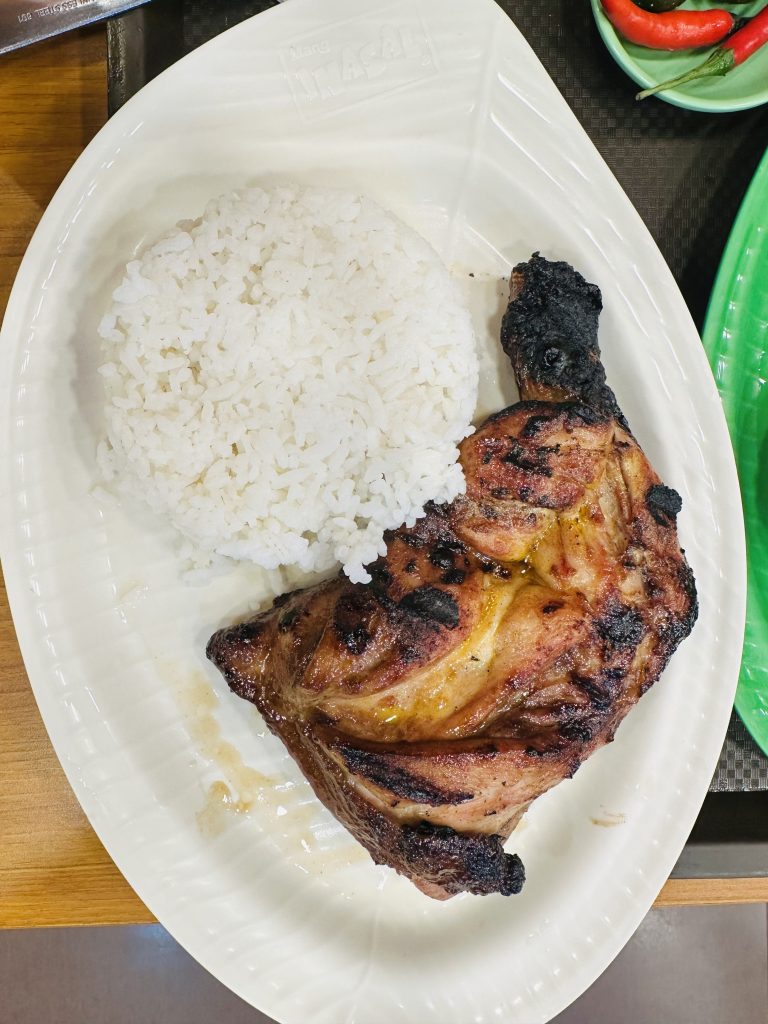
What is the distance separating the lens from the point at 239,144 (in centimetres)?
231

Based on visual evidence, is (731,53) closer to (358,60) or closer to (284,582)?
Result: (358,60)

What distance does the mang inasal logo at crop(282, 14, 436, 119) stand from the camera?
2.27 m

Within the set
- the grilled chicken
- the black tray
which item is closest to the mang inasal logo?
the black tray

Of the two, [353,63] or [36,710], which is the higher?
[353,63]

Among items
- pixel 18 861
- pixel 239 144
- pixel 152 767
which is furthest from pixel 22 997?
pixel 239 144

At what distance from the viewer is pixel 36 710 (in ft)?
8.22

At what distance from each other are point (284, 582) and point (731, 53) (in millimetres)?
2207

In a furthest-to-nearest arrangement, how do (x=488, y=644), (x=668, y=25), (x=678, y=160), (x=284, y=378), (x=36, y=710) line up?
(x=678, y=160) < (x=36, y=710) < (x=668, y=25) < (x=284, y=378) < (x=488, y=644)

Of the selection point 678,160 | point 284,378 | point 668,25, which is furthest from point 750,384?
point 284,378

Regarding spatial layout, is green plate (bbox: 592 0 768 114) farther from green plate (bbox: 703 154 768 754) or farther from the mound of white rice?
the mound of white rice

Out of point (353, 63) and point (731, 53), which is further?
point (731, 53)

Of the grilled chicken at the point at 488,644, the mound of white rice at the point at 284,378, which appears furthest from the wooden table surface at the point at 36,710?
the grilled chicken at the point at 488,644

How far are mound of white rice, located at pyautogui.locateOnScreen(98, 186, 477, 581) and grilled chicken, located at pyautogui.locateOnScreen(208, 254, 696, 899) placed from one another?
6.1 inches

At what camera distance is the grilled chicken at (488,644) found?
197 centimetres
